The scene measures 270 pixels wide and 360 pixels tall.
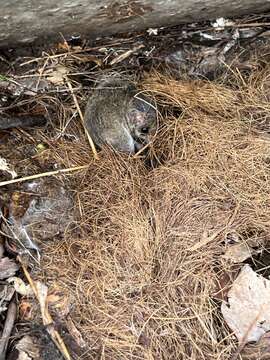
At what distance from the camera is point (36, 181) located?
2012mm

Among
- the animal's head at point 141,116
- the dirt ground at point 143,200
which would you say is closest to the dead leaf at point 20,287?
the dirt ground at point 143,200

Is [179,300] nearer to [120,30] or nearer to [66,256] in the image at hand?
[66,256]

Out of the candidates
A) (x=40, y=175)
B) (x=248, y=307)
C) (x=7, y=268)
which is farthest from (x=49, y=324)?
(x=248, y=307)

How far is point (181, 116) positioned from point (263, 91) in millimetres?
352

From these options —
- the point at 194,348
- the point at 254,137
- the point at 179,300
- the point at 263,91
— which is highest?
the point at 263,91

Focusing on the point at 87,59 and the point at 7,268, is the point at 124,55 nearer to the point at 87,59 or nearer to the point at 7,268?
the point at 87,59

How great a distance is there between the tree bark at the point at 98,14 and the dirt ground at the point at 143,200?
3.0 inches

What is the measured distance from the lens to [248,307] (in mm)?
1872

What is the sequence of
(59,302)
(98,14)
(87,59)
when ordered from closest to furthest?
(98,14), (59,302), (87,59)

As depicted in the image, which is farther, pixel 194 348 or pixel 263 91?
pixel 263 91

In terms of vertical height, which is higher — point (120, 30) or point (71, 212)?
point (120, 30)

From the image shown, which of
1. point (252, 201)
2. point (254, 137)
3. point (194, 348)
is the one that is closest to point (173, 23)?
point (254, 137)

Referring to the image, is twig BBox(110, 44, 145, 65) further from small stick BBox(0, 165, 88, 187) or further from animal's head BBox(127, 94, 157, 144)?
small stick BBox(0, 165, 88, 187)

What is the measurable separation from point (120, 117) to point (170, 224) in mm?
468
